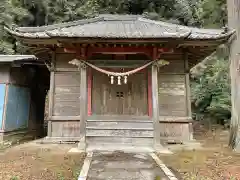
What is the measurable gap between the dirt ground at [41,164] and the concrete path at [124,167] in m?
0.30

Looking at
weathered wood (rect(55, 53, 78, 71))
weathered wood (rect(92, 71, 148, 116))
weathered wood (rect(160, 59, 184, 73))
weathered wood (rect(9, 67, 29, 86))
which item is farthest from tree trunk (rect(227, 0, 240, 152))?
weathered wood (rect(9, 67, 29, 86))

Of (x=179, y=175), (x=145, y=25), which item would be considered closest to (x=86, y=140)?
(x=179, y=175)

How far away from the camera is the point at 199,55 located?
9.63 meters

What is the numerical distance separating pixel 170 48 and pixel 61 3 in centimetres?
1925

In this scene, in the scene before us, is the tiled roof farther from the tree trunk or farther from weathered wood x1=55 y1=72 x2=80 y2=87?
weathered wood x1=55 y1=72 x2=80 y2=87

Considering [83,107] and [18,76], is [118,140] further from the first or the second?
[18,76]

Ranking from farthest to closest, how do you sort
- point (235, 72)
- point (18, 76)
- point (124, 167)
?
point (18, 76) → point (235, 72) → point (124, 167)

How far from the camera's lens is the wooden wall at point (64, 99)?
8.89 metres

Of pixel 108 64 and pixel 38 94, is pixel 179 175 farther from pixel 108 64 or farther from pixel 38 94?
pixel 38 94

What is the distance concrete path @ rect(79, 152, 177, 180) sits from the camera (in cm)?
459

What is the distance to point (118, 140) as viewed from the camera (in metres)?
7.86

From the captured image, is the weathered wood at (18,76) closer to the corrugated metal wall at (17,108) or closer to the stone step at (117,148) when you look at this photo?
the corrugated metal wall at (17,108)

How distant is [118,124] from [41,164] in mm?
2982

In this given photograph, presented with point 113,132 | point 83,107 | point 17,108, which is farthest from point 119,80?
point 17,108
